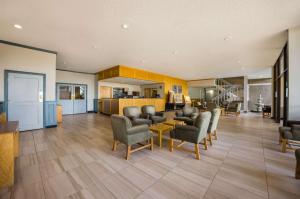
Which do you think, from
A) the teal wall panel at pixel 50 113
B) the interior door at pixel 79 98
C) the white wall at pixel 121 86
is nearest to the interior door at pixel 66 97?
the interior door at pixel 79 98

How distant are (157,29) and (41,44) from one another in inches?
153

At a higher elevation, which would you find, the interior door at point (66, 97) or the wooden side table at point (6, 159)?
the interior door at point (66, 97)

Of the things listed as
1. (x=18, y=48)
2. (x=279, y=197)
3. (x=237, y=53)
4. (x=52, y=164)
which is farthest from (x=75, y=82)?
(x=279, y=197)

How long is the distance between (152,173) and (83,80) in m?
8.64

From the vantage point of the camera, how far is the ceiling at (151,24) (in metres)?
2.41

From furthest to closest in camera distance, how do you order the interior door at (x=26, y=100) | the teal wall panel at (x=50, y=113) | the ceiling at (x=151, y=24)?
the teal wall panel at (x=50, y=113) → the interior door at (x=26, y=100) → the ceiling at (x=151, y=24)

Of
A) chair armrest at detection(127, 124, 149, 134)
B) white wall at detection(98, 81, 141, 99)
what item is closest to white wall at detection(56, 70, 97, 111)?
white wall at detection(98, 81, 141, 99)

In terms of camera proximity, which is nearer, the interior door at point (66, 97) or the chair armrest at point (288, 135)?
the chair armrest at point (288, 135)

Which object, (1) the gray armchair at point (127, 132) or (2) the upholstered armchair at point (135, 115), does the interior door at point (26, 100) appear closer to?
(2) the upholstered armchair at point (135, 115)

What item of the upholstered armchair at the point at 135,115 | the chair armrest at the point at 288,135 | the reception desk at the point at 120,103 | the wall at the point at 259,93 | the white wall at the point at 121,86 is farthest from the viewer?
the wall at the point at 259,93

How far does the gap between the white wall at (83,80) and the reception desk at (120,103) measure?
91cm

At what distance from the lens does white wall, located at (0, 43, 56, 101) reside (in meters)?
3.98

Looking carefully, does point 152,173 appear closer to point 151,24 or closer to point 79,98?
point 151,24

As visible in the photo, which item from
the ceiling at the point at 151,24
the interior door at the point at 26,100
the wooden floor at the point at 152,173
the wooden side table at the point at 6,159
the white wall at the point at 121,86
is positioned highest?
the ceiling at the point at 151,24
